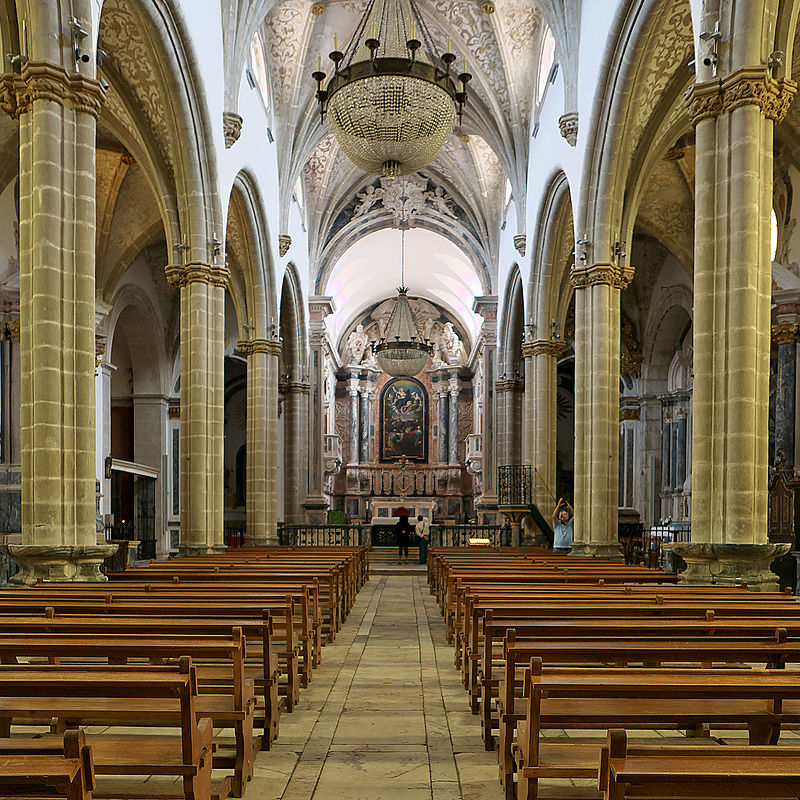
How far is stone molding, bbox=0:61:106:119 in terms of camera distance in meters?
8.16

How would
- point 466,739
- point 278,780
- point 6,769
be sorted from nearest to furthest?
point 6,769 < point 278,780 < point 466,739

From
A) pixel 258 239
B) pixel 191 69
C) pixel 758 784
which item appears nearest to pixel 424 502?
pixel 258 239

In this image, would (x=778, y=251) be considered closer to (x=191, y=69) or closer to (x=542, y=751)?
(x=191, y=69)

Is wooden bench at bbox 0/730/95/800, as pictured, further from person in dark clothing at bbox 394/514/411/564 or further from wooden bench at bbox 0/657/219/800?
person in dark clothing at bbox 394/514/411/564

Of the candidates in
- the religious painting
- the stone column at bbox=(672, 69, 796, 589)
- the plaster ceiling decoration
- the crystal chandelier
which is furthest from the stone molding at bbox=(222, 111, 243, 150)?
the religious painting

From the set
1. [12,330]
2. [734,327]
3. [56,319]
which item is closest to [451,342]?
[12,330]

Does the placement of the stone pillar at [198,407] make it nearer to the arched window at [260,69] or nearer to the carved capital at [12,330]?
the carved capital at [12,330]

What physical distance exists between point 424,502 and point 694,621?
32.4 meters

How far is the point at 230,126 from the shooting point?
14.9m

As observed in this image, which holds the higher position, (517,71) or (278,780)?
(517,71)

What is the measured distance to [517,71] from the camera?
1928 centimetres

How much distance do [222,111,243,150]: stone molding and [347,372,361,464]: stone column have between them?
79.9 feet

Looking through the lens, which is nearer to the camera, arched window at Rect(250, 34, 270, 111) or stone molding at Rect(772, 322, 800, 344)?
stone molding at Rect(772, 322, 800, 344)

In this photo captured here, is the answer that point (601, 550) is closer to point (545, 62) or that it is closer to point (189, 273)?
point (189, 273)
